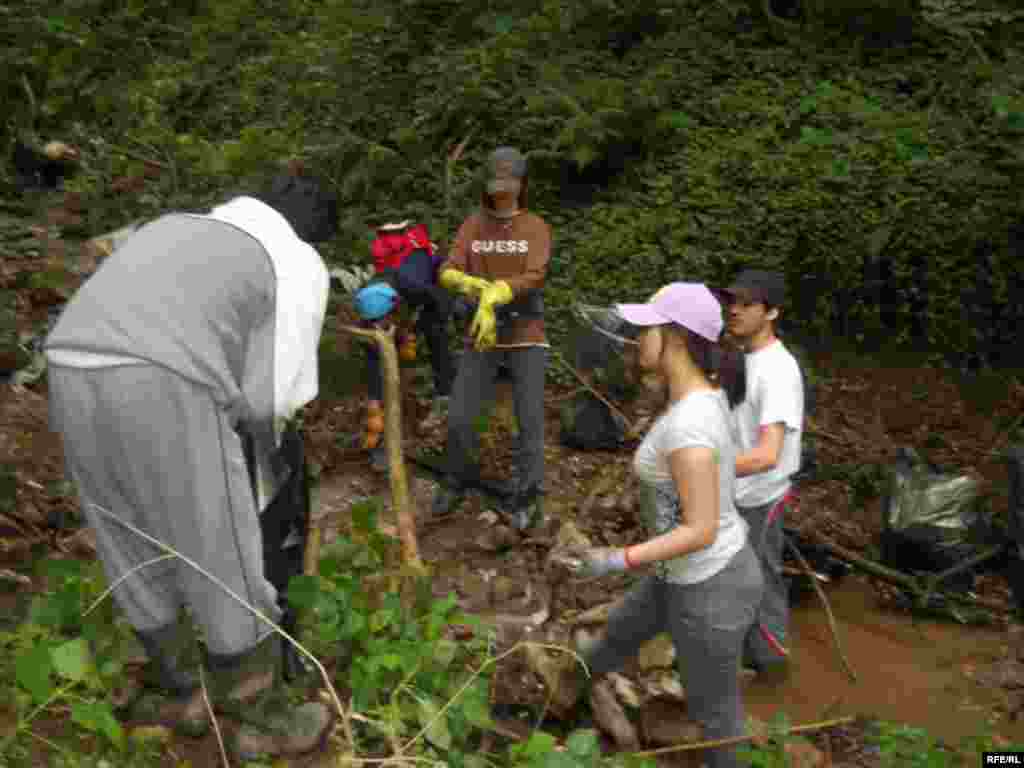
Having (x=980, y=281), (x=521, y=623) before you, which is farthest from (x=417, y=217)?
(x=521, y=623)

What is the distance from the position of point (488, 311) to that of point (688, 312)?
2056 millimetres

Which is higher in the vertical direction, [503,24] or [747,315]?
[503,24]

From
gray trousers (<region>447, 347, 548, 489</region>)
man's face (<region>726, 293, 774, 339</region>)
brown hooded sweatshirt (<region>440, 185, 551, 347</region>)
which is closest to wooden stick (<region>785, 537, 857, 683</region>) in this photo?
gray trousers (<region>447, 347, 548, 489</region>)

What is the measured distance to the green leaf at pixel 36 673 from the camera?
3.36 metres

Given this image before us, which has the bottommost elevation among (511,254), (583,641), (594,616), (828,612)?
(828,612)

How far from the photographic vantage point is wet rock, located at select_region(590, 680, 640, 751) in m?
3.94

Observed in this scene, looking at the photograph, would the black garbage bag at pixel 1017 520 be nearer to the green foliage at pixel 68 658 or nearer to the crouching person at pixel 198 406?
the crouching person at pixel 198 406

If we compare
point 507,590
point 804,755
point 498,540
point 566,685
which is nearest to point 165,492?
point 566,685

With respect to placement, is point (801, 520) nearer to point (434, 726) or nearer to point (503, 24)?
point (434, 726)

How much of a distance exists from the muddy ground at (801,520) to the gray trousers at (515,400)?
1.12 ft

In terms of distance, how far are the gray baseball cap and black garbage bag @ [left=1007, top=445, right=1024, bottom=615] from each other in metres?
2.67

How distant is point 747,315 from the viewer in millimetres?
4281

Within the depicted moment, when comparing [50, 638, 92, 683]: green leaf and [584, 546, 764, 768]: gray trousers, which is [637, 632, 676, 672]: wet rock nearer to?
[584, 546, 764, 768]: gray trousers

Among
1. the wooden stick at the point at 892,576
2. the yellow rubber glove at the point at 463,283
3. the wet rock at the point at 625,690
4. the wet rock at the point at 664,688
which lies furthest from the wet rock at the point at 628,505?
the wet rock at the point at 625,690
